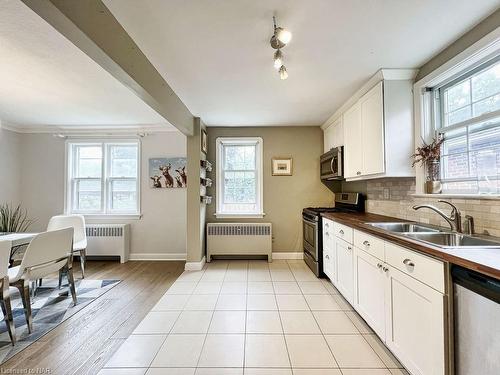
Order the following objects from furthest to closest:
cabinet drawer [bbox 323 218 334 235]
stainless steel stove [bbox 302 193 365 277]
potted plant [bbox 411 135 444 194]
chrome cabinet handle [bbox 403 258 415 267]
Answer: stainless steel stove [bbox 302 193 365 277] → cabinet drawer [bbox 323 218 334 235] → potted plant [bbox 411 135 444 194] → chrome cabinet handle [bbox 403 258 415 267]

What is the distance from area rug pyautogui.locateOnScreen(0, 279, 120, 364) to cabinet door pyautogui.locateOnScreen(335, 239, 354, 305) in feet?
9.29

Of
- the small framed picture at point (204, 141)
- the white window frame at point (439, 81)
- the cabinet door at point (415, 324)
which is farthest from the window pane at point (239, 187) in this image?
the cabinet door at point (415, 324)

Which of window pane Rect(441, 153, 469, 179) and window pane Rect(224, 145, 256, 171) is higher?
window pane Rect(224, 145, 256, 171)

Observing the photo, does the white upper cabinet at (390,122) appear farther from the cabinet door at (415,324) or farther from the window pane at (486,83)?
the cabinet door at (415,324)

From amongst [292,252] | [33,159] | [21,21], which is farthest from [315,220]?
[33,159]

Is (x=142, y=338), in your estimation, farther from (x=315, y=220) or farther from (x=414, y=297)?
(x=315, y=220)

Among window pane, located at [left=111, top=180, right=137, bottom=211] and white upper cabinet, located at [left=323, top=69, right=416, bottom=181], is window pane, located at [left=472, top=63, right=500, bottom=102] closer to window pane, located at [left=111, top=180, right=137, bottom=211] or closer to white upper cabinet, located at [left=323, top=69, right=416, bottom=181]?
white upper cabinet, located at [left=323, top=69, right=416, bottom=181]

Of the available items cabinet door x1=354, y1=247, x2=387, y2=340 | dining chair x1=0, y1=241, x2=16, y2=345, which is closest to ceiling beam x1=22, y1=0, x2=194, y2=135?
dining chair x1=0, y1=241, x2=16, y2=345

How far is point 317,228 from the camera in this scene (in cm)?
338

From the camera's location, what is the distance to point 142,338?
2.03 meters

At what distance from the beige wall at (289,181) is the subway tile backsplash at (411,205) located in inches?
44.3

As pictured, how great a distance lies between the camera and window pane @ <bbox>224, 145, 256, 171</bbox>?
14.5ft

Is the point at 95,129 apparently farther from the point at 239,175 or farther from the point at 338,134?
the point at 338,134

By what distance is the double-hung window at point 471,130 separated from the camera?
1.70 meters
